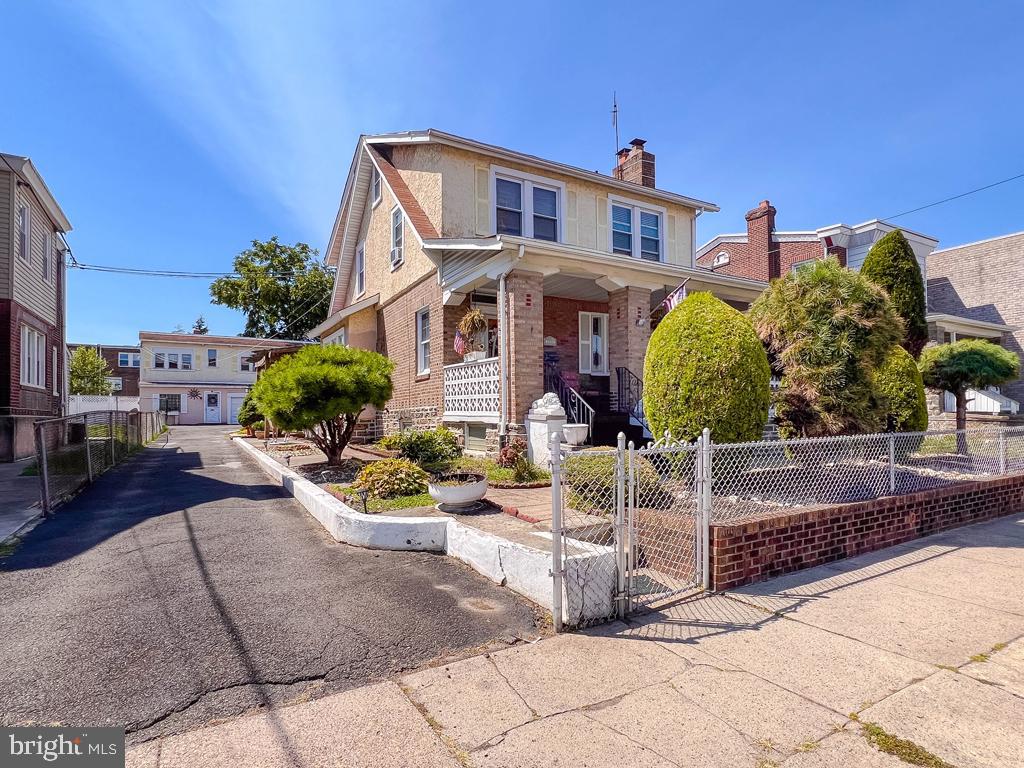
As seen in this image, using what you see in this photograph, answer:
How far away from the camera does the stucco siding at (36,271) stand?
14.2m

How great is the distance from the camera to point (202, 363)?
3872cm

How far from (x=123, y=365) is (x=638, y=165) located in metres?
51.2

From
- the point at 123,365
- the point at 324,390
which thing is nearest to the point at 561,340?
the point at 324,390

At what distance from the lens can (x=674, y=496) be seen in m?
5.60

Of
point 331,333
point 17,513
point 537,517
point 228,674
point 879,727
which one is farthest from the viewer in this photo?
point 331,333

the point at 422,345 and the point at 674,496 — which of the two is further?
the point at 422,345

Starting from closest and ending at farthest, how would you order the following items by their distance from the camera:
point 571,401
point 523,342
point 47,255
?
point 523,342, point 571,401, point 47,255

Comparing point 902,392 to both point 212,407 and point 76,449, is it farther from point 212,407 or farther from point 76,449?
point 212,407

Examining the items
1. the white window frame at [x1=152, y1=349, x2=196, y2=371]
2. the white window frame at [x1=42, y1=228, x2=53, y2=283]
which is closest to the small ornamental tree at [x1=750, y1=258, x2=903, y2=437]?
the white window frame at [x1=42, y1=228, x2=53, y2=283]

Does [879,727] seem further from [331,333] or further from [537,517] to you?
[331,333]

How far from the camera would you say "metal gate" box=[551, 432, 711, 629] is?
3.88 metres

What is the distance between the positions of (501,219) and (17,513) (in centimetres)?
1079

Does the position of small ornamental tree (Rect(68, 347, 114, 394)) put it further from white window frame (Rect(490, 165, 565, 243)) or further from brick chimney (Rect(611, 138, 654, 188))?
brick chimney (Rect(611, 138, 654, 188))

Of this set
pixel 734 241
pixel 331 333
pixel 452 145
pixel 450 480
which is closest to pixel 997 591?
pixel 450 480
